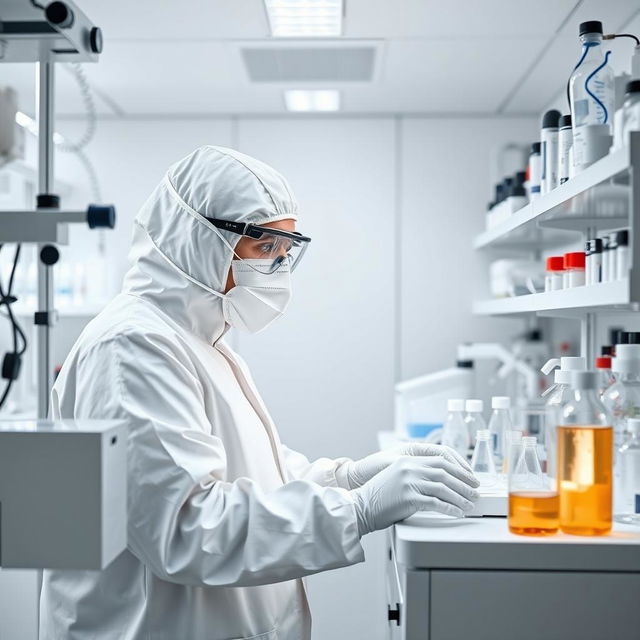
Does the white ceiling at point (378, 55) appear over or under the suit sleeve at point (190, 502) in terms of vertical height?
over

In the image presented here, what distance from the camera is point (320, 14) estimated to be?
7.32 ft

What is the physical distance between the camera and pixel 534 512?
4.24 ft

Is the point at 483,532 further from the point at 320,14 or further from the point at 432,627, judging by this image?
the point at 320,14

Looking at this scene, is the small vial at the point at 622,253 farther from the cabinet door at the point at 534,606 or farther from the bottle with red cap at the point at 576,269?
the cabinet door at the point at 534,606

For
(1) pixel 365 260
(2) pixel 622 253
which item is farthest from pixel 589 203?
(1) pixel 365 260

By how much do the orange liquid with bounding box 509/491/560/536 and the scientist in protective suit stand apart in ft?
0.36

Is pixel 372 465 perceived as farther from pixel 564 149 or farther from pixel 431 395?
pixel 431 395

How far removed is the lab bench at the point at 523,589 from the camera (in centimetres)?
124

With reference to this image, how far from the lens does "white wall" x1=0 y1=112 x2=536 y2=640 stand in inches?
128

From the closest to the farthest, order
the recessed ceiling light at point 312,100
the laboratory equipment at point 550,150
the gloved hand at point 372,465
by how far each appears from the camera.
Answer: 1. the gloved hand at point 372,465
2. the laboratory equipment at point 550,150
3. the recessed ceiling light at point 312,100

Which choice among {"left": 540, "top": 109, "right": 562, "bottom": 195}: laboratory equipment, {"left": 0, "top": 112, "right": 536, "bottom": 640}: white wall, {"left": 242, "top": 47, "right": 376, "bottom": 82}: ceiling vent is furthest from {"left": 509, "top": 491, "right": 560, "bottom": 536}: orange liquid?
{"left": 0, "top": 112, "right": 536, "bottom": 640}: white wall

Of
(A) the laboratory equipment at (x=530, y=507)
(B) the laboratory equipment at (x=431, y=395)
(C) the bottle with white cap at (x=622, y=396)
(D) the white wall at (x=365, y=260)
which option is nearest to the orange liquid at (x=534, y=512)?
(A) the laboratory equipment at (x=530, y=507)

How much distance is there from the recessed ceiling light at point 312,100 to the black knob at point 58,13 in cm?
179

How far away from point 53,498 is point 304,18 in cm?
178
